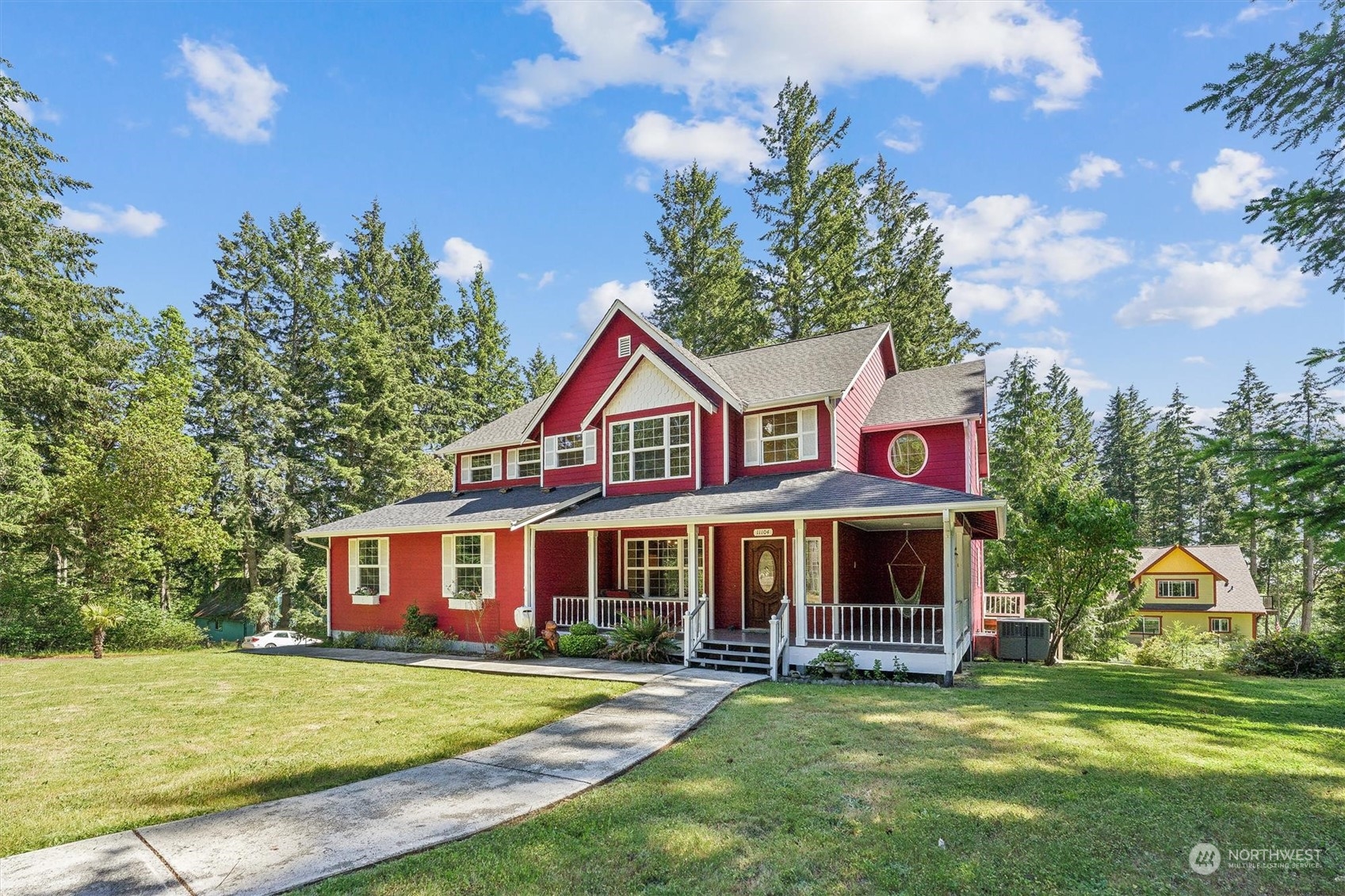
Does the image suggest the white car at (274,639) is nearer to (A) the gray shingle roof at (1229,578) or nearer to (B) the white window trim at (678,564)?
(B) the white window trim at (678,564)

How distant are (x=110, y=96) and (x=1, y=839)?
49.5 feet

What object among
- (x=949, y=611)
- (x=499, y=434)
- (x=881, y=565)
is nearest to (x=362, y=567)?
(x=499, y=434)

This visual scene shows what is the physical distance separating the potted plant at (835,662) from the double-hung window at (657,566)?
4339mm

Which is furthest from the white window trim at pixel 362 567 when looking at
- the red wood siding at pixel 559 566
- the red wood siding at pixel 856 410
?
the red wood siding at pixel 856 410

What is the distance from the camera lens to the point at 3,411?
21953 millimetres

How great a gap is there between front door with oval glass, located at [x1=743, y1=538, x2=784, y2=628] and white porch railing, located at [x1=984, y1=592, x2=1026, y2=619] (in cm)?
786

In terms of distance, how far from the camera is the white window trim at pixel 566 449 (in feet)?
57.2

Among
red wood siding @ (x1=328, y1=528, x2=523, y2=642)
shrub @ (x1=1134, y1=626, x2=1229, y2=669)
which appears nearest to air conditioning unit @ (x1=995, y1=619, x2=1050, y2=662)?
shrub @ (x1=1134, y1=626, x2=1229, y2=669)

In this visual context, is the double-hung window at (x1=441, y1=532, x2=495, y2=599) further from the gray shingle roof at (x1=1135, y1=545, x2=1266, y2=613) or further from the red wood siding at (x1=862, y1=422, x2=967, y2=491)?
the gray shingle roof at (x1=1135, y1=545, x2=1266, y2=613)

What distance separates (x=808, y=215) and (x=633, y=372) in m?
14.4

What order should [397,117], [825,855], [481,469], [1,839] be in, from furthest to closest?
[481,469] → [397,117] → [1,839] → [825,855]

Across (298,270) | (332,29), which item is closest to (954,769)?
(332,29)

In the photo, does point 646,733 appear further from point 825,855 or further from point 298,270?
point 298,270

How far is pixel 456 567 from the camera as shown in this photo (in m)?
16.3
